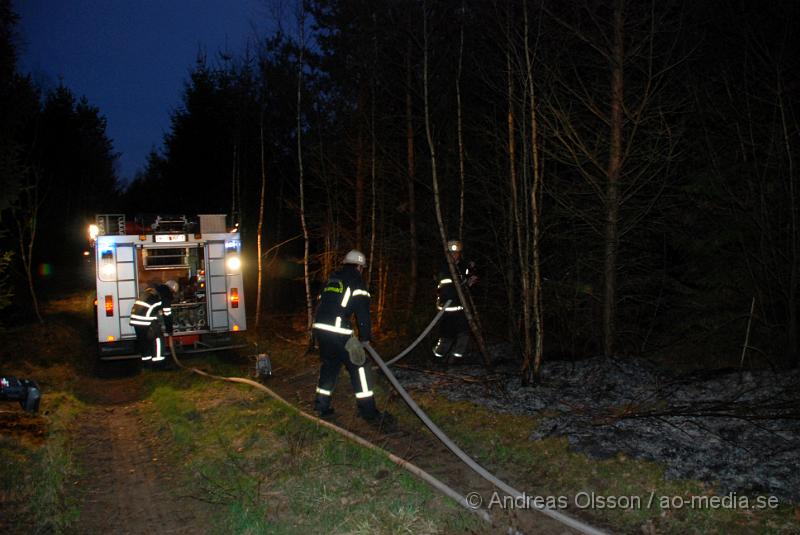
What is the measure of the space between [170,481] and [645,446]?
4.20 meters

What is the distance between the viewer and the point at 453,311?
9922 mm

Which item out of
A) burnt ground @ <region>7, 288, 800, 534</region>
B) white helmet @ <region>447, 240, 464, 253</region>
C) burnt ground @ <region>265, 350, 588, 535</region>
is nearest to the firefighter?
white helmet @ <region>447, 240, 464, 253</region>

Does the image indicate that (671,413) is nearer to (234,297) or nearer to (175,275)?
(234,297)

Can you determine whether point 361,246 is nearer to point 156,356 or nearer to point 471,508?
point 156,356

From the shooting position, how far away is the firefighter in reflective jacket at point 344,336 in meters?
6.89

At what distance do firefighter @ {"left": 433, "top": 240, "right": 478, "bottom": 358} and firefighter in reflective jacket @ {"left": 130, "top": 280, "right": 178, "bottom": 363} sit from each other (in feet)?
15.9

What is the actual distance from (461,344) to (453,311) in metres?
0.53

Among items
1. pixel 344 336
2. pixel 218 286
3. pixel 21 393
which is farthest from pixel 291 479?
pixel 218 286

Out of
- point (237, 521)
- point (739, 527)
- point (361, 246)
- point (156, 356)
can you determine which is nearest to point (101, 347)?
point (156, 356)

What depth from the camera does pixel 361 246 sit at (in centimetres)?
1462

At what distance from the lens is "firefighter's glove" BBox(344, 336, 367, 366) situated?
681 cm

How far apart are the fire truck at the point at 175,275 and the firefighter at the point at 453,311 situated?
4365 millimetres

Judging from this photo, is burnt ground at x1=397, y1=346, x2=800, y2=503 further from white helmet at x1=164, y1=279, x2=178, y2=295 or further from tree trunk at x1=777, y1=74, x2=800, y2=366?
white helmet at x1=164, y1=279, x2=178, y2=295

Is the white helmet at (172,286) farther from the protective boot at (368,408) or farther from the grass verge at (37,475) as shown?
the protective boot at (368,408)
